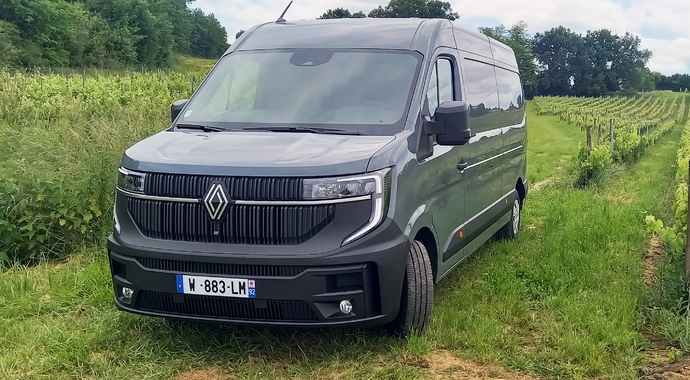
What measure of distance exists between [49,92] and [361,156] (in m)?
15.2

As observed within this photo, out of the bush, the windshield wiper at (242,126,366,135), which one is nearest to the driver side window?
the windshield wiper at (242,126,366,135)

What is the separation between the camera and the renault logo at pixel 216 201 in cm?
379

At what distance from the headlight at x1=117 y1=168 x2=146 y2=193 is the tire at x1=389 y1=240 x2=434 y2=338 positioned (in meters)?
1.68

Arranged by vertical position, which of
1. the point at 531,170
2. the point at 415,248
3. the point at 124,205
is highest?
the point at 124,205

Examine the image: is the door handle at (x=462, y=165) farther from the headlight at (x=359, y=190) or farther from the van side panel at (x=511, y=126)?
the van side panel at (x=511, y=126)

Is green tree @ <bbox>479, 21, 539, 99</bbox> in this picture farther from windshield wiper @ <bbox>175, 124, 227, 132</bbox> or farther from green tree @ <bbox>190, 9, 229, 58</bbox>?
windshield wiper @ <bbox>175, 124, 227, 132</bbox>

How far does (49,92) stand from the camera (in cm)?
1692

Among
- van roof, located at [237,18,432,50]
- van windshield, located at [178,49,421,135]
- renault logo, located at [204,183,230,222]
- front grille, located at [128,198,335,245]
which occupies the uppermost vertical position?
van roof, located at [237,18,432,50]

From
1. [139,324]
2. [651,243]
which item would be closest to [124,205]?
[139,324]

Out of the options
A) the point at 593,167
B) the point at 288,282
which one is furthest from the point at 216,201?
the point at 593,167

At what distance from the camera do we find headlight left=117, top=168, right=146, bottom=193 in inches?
160

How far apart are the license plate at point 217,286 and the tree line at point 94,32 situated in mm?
50749

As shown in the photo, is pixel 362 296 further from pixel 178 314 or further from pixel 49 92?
pixel 49 92

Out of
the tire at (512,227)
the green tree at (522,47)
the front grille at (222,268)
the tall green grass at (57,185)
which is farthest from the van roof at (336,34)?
the green tree at (522,47)
